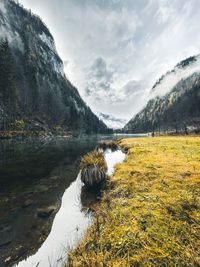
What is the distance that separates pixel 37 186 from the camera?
17.3 m

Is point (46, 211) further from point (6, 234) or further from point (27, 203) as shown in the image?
point (6, 234)

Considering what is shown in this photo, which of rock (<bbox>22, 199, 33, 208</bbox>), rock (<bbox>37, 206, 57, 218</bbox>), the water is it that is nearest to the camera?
the water

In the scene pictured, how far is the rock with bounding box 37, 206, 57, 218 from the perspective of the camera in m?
11.6

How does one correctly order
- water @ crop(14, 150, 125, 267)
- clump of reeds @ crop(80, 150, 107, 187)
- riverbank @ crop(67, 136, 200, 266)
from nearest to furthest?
riverbank @ crop(67, 136, 200, 266), water @ crop(14, 150, 125, 267), clump of reeds @ crop(80, 150, 107, 187)

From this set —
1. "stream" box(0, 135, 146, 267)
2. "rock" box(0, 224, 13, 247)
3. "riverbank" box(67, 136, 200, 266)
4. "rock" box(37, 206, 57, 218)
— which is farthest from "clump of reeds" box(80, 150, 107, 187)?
"rock" box(0, 224, 13, 247)

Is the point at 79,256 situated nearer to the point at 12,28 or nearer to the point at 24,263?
the point at 24,263

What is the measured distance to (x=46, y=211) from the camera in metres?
12.1

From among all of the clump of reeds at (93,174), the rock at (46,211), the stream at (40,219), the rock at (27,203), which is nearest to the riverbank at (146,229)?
the stream at (40,219)

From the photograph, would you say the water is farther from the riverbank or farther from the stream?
the riverbank

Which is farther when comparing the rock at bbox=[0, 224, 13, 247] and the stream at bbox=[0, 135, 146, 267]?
the rock at bbox=[0, 224, 13, 247]

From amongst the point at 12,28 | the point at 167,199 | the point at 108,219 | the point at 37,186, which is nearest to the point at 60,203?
the point at 37,186

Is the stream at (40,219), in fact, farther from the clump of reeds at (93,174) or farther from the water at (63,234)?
the clump of reeds at (93,174)

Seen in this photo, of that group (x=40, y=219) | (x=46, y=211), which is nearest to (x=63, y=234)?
(x=40, y=219)

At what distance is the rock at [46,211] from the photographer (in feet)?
38.2
